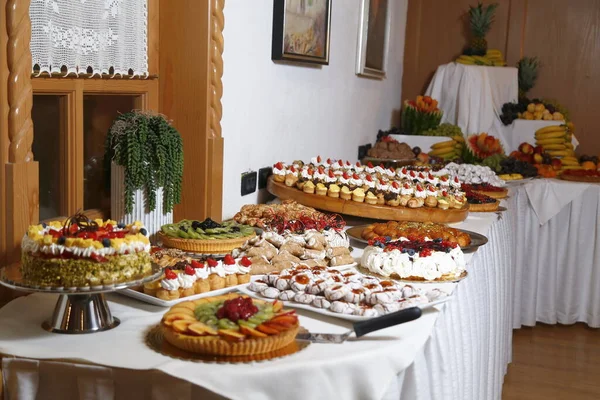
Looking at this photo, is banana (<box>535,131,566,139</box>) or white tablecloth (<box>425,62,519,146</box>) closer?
banana (<box>535,131,566,139</box>)

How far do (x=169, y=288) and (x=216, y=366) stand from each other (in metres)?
0.40

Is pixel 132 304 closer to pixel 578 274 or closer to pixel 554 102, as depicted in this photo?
pixel 578 274

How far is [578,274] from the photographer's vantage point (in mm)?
4543

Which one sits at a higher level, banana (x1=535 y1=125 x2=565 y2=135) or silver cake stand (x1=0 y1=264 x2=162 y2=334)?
banana (x1=535 y1=125 x2=565 y2=135)

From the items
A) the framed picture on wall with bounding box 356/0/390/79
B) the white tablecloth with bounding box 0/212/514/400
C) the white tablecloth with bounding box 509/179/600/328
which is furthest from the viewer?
the framed picture on wall with bounding box 356/0/390/79

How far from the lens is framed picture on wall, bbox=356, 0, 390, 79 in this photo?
471 centimetres

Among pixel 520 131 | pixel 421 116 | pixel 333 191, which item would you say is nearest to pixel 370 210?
pixel 333 191

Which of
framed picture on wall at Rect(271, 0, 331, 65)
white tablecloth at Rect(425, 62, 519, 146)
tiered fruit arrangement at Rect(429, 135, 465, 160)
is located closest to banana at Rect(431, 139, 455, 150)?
tiered fruit arrangement at Rect(429, 135, 465, 160)

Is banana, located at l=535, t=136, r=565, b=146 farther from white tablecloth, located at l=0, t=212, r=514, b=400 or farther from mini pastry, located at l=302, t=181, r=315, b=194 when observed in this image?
white tablecloth, located at l=0, t=212, r=514, b=400

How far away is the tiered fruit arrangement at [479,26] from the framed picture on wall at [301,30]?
2467mm

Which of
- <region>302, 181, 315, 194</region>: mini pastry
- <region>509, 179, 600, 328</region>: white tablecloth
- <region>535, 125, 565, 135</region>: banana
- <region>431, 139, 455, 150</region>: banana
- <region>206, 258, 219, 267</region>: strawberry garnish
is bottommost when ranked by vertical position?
<region>509, 179, 600, 328</region>: white tablecloth

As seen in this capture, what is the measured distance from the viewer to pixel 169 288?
1787 mm

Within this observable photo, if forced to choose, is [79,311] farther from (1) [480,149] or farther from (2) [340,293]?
(1) [480,149]

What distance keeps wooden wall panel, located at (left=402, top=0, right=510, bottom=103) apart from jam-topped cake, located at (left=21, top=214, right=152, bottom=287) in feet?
16.9
